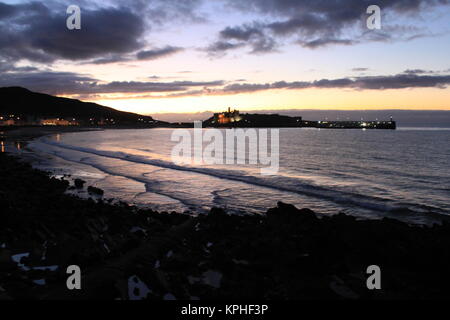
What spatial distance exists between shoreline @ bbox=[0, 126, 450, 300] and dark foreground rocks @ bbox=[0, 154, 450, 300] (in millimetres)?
28

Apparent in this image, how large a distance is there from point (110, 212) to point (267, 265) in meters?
8.71

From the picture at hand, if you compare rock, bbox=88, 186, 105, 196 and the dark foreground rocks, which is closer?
the dark foreground rocks

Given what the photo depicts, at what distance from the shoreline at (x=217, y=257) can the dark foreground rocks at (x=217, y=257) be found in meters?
0.03

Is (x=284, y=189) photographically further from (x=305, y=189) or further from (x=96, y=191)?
(x=96, y=191)

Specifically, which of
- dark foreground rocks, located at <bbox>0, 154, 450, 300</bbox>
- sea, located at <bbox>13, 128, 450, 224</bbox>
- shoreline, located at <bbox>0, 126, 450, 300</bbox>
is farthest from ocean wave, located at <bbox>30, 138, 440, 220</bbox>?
dark foreground rocks, located at <bbox>0, 154, 450, 300</bbox>

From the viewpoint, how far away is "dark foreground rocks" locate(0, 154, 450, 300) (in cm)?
796

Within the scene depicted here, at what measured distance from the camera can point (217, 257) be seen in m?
9.96

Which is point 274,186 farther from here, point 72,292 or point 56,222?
point 72,292

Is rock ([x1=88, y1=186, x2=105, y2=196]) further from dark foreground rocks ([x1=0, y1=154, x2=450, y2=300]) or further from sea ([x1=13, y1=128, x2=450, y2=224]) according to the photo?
dark foreground rocks ([x1=0, y1=154, x2=450, y2=300])

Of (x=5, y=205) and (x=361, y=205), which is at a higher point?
(x=5, y=205)

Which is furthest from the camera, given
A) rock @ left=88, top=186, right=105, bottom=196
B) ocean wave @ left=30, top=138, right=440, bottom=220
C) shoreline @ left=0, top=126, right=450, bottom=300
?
rock @ left=88, top=186, right=105, bottom=196

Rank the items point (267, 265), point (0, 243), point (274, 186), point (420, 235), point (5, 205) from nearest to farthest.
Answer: point (267, 265), point (0, 243), point (420, 235), point (5, 205), point (274, 186)
